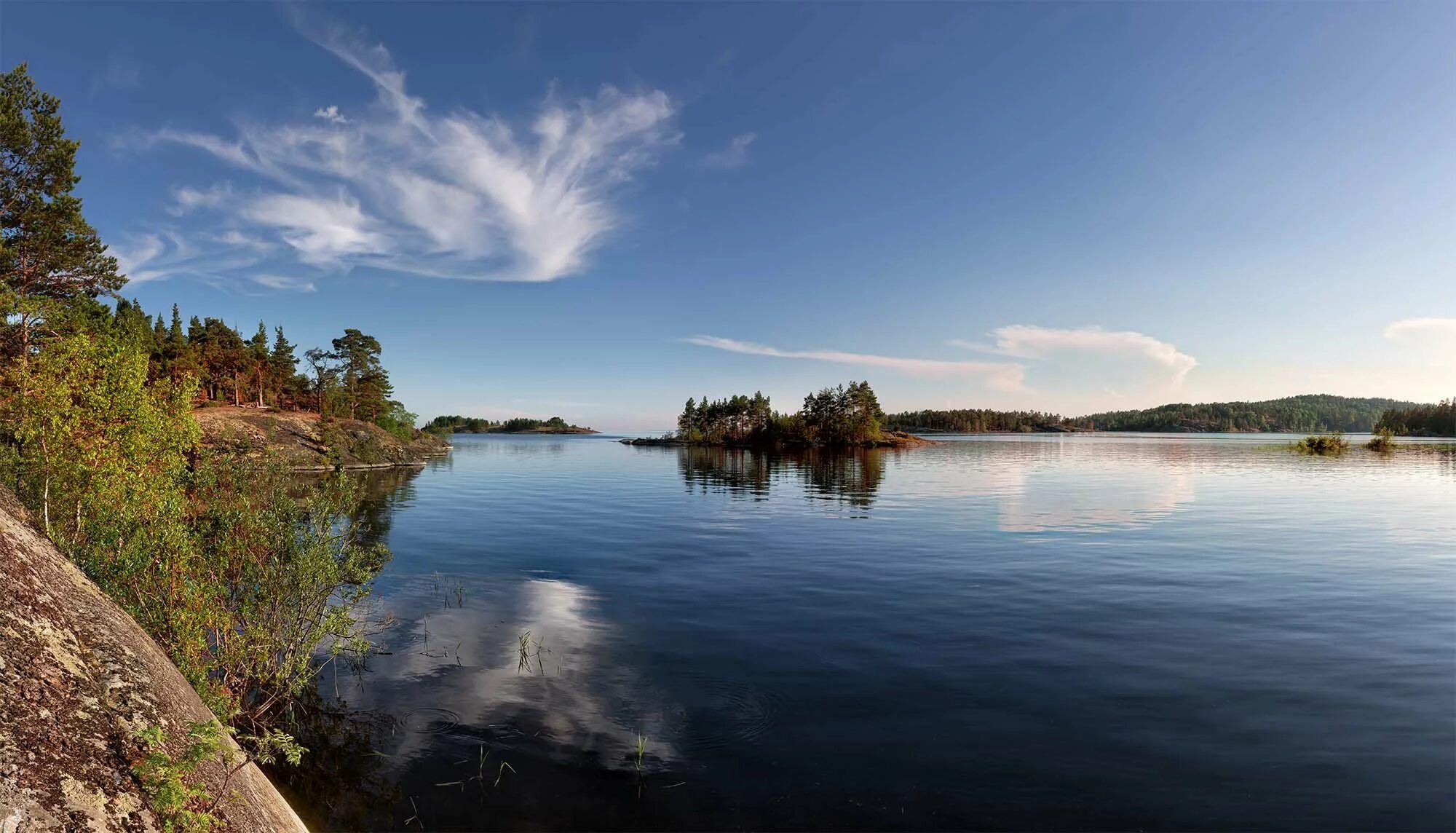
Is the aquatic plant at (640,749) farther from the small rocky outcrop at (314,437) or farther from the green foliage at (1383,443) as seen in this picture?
the green foliage at (1383,443)

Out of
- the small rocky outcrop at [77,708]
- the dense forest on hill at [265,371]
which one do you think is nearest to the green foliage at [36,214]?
the dense forest on hill at [265,371]

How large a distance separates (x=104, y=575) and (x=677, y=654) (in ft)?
42.1

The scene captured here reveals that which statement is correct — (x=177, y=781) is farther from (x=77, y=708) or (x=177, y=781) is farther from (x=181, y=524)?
(x=181, y=524)

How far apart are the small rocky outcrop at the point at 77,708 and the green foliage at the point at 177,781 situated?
0.07 m

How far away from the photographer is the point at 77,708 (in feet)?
19.0

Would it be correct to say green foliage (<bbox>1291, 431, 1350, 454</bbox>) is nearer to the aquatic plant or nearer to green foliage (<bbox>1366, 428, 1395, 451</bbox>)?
green foliage (<bbox>1366, 428, 1395, 451</bbox>)

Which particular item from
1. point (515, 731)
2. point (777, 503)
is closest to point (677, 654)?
point (515, 731)

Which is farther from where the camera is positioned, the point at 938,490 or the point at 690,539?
the point at 938,490

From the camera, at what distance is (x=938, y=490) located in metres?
62.6

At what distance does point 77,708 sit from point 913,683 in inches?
611

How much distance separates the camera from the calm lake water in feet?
36.7

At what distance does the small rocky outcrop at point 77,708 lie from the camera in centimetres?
497

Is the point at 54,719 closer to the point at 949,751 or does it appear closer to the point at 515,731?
the point at 515,731

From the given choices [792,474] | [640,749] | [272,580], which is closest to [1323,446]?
[792,474]
